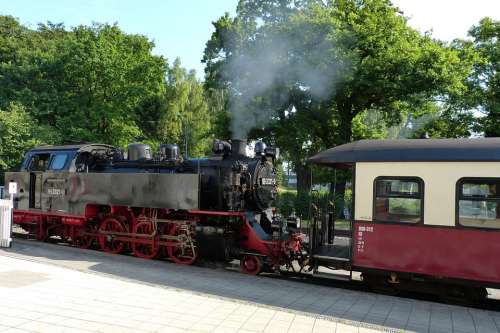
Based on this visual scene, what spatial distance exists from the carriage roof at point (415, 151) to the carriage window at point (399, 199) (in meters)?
0.39

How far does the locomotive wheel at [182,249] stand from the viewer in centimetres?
1004

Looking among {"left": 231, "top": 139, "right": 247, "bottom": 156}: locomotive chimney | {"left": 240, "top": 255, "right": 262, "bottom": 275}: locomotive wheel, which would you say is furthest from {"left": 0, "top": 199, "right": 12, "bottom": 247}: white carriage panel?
{"left": 240, "top": 255, "right": 262, "bottom": 275}: locomotive wheel

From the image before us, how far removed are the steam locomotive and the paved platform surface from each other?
2.63ft

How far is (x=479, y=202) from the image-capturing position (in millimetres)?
7039

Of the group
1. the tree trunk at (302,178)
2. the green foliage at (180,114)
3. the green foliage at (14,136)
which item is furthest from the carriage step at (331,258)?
the green foliage at (180,114)

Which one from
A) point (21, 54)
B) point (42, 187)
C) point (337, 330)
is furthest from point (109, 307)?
point (21, 54)

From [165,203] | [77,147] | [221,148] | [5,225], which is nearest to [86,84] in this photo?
[77,147]

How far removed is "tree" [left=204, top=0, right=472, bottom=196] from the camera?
18.8m

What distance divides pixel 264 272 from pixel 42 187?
286 inches

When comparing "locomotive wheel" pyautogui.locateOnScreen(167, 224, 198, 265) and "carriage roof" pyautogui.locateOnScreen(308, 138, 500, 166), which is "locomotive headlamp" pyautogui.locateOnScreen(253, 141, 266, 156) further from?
"locomotive wheel" pyautogui.locateOnScreen(167, 224, 198, 265)

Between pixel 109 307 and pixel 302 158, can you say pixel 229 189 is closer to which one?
pixel 109 307

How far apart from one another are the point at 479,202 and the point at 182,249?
20.5ft

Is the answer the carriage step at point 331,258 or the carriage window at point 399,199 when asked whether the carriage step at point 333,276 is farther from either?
the carriage window at point 399,199

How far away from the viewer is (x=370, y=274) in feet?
26.5
